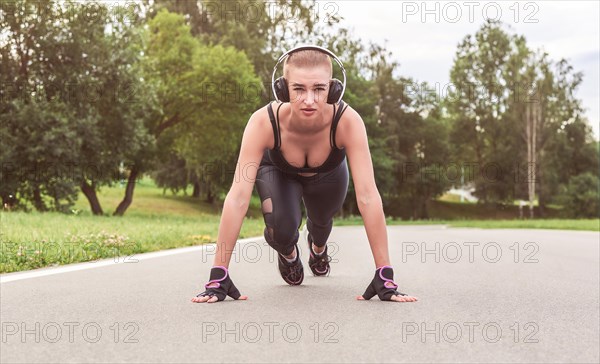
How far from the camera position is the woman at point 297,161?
437cm

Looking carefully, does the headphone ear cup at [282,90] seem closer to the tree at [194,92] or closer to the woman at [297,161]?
the woman at [297,161]

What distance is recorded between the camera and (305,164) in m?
5.02

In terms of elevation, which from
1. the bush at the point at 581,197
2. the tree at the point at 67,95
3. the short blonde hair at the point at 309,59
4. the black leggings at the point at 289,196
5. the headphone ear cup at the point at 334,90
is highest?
the tree at the point at 67,95

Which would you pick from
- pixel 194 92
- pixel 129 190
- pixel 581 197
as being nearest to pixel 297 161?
pixel 194 92

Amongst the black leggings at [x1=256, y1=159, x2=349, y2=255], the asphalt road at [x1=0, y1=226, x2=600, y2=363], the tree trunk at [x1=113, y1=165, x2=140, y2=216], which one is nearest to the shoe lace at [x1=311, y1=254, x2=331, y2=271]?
the asphalt road at [x1=0, y1=226, x2=600, y2=363]

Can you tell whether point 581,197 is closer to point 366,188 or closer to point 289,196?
point 289,196

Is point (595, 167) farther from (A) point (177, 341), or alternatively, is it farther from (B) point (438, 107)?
(A) point (177, 341)

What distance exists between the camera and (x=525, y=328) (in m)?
3.78

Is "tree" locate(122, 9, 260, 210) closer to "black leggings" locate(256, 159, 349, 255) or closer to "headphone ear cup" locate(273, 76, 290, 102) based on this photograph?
"black leggings" locate(256, 159, 349, 255)

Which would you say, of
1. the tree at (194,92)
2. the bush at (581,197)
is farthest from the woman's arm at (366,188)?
the bush at (581,197)

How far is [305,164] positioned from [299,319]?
138cm

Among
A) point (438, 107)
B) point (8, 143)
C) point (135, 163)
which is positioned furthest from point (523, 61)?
point (8, 143)

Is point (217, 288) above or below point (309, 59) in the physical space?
below

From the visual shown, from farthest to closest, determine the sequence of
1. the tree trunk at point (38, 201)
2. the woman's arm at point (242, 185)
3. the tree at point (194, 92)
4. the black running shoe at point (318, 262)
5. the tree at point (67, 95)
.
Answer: the tree at point (194, 92)
the tree trunk at point (38, 201)
the tree at point (67, 95)
the black running shoe at point (318, 262)
the woman's arm at point (242, 185)
